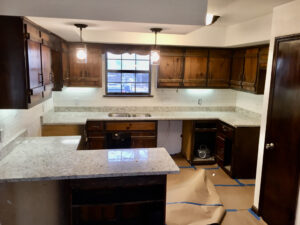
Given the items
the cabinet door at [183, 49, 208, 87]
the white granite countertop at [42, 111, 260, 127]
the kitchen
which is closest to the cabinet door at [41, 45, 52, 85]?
the kitchen

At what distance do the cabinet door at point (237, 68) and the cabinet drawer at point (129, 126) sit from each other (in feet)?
5.58

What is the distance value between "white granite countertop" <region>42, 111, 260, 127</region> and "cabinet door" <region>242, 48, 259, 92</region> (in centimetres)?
57

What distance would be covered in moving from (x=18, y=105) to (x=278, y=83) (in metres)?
2.63

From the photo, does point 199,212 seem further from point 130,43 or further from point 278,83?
point 130,43

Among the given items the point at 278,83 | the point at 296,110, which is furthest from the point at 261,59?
the point at 296,110

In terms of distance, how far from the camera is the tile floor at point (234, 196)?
2.95 metres

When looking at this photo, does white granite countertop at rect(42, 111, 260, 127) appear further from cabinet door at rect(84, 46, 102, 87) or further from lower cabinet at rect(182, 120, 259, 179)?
cabinet door at rect(84, 46, 102, 87)

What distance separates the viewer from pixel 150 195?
7.28ft

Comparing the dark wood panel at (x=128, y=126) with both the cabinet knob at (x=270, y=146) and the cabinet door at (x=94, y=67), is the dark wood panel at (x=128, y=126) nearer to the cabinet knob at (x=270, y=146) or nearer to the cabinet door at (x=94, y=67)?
the cabinet door at (x=94, y=67)

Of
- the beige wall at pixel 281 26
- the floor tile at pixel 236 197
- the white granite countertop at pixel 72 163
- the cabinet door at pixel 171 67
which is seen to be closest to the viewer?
the white granite countertop at pixel 72 163

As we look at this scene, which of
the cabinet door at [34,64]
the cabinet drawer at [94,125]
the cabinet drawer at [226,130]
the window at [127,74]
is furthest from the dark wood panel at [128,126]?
the cabinet door at [34,64]

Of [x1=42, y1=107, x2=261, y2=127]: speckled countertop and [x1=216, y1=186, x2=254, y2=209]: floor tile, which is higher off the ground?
[x1=42, y1=107, x2=261, y2=127]: speckled countertop

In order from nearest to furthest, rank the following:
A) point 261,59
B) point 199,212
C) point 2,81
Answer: point 2,81 < point 199,212 < point 261,59

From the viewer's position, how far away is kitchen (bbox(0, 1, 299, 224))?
6.86 ft
